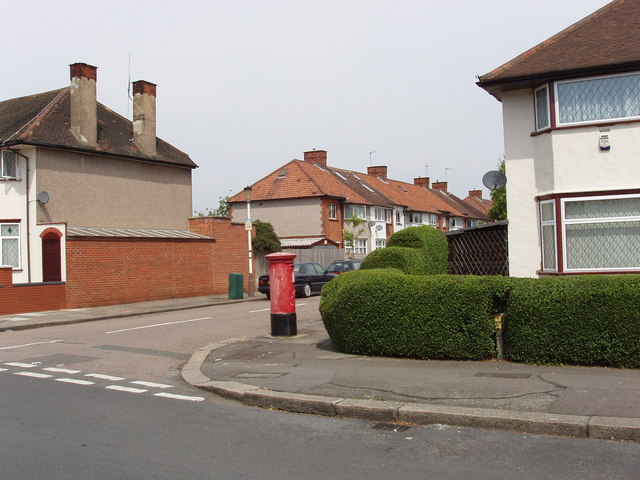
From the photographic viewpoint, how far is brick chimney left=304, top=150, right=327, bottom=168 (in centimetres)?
5228

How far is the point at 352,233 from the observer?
46.6 metres

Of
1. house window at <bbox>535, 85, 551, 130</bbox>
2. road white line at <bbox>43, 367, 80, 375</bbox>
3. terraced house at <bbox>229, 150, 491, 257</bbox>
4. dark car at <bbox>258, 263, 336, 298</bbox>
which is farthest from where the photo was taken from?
terraced house at <bbox>229, 150, 491, 257</bbox>

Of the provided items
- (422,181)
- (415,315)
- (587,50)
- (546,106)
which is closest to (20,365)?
(415,315)

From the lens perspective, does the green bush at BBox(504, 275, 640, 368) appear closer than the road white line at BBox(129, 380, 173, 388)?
Yes

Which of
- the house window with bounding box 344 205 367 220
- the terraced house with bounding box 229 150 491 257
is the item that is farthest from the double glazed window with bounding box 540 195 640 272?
the house window with bounding box 344 205 367 220

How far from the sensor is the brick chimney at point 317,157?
52281 mm

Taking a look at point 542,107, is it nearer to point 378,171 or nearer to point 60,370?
point 60,370

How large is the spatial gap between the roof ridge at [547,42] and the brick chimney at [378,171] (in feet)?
152

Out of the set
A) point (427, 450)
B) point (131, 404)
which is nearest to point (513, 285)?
point (427, 450)

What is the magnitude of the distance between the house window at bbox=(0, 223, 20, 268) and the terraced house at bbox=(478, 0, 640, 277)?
17.7 metres

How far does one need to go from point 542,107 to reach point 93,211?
1826 cm

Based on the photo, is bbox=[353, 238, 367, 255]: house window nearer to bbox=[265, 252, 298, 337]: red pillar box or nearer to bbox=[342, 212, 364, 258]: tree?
bbox=[342, 212, 364, 258]: tree

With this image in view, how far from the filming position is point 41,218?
23.1 meters

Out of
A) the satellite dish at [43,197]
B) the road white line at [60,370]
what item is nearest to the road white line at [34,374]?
the road white line at [60,370]
